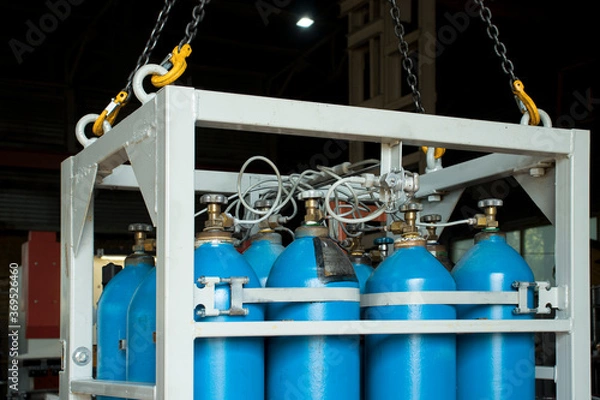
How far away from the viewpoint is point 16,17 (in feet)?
27.5

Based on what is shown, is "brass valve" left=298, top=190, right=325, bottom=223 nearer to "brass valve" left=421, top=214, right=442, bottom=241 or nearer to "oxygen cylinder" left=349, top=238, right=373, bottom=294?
"oxygen cylinder" left=349, top=238, right=373, bottom=294

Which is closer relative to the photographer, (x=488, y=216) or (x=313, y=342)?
(x=313, y=342)

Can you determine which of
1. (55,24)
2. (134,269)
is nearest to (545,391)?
(134,269)

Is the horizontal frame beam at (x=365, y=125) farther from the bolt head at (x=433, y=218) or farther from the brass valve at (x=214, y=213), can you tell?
the bolt head at (x=433, y=218)

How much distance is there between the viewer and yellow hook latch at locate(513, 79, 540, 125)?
6.19 ft

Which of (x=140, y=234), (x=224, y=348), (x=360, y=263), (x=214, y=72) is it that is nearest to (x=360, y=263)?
(x=360, y=263)

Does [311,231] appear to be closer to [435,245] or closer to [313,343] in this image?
[313,343]

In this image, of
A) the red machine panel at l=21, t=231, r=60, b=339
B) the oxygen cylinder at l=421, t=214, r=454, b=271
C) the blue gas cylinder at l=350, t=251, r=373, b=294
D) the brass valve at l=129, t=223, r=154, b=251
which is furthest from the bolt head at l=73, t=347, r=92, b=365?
the red machine panel at l=21, t=231, r=60, b=339

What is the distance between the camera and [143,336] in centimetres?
172

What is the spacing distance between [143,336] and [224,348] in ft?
0.90

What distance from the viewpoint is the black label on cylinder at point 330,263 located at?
1624mm

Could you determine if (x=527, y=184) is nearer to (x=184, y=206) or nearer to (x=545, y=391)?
(x=184, y=206)

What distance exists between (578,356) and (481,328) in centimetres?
29

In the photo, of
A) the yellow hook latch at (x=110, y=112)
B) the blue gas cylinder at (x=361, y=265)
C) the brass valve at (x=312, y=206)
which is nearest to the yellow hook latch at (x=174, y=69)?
the yellow hook latch at (x=110, y=112)
